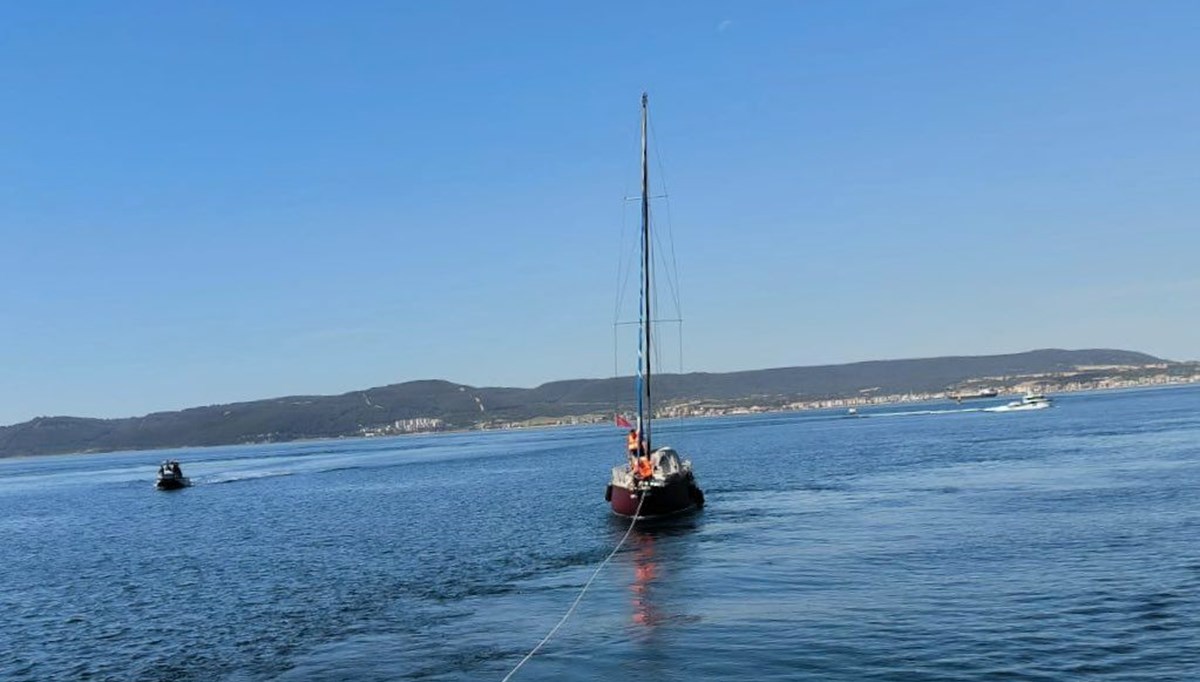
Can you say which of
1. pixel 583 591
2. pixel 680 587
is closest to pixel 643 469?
pixel 583 591

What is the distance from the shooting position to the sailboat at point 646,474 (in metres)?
60.1

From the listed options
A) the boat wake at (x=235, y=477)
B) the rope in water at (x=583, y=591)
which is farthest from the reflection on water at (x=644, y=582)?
the boat wake at (x=235, y=477)

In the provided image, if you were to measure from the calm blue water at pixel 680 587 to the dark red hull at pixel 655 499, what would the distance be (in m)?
1.26

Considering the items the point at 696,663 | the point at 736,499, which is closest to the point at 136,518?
the point at 736,499

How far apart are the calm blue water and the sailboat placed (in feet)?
5.44

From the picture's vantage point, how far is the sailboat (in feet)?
197

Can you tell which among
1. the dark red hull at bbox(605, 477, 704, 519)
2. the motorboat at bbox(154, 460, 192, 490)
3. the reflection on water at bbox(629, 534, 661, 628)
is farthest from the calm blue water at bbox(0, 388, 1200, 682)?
the motorboat at bbox(154, 460, 192, 490)

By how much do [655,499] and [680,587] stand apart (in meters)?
20.8

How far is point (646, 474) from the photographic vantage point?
60.1m

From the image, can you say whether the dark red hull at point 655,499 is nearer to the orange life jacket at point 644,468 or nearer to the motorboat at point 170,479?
the orange life jacket at point 644,468

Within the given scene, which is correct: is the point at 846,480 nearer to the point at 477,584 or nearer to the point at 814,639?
the point at 477,584

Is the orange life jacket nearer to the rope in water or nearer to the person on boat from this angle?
the person on boat

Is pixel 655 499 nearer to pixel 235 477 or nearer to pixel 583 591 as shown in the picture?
pixel 583 591

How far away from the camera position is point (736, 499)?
75.1 meters
